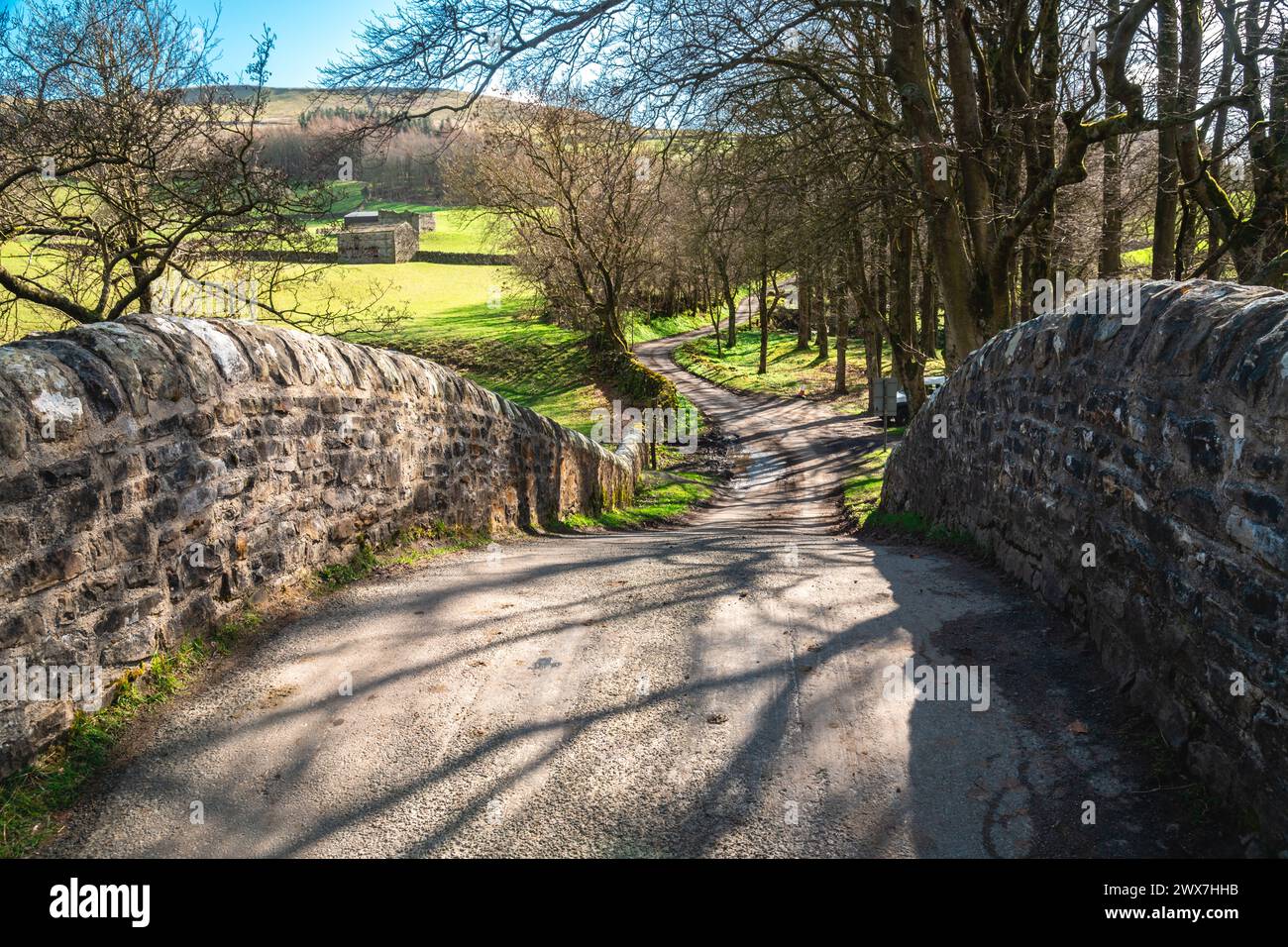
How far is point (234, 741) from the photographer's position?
3.73 m

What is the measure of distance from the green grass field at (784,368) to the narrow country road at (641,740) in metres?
26.8

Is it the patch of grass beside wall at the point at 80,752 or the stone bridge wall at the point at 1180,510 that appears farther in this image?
the patch of grass beside wall at the point at 80,752

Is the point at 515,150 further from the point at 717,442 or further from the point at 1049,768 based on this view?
the point at 1049,768

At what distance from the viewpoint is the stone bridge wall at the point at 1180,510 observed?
284 centimetres

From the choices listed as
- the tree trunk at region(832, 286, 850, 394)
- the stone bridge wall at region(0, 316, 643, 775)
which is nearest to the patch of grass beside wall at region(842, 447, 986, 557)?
the stone bridge wall at region(0, 316, 643, 775)

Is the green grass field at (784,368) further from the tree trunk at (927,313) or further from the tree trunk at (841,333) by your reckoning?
the tree trunk at (927,313)

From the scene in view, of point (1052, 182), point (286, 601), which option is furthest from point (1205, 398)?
point (1052, 182)

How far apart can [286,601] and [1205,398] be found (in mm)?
5076

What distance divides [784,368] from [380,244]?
36.4m

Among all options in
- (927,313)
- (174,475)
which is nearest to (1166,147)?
(174,475)

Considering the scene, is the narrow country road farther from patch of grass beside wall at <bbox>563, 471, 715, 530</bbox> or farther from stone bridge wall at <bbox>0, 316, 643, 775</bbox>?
patch of grass beside wall at <bbox>563, 471, 715, 530</bbox>

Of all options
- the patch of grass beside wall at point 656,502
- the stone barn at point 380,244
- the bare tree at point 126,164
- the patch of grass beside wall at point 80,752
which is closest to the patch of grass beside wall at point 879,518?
the patch of grass beside wall at point 656,502

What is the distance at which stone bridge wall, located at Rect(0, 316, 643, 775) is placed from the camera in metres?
3.34

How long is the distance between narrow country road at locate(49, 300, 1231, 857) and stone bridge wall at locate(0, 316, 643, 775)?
0.49 metres
